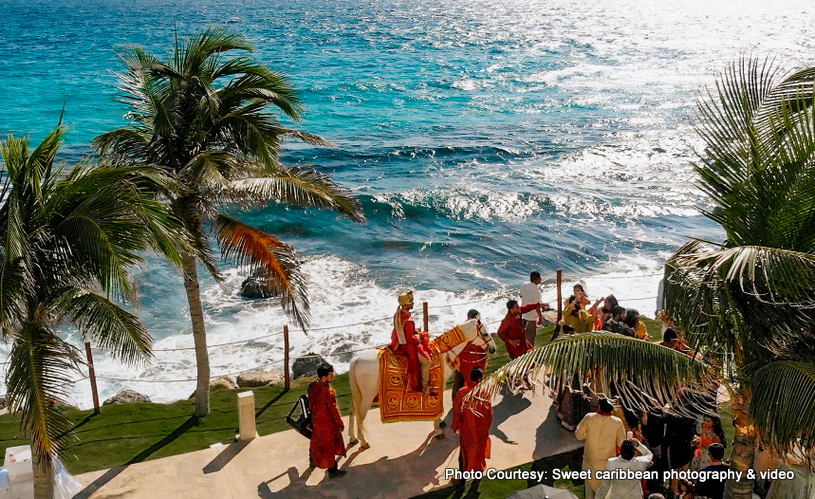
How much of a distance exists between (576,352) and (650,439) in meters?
3.50

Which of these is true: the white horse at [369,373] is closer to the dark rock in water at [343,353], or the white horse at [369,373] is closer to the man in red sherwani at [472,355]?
the man in red sherwani at [472,355]

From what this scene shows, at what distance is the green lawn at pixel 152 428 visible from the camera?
11508 millimetres

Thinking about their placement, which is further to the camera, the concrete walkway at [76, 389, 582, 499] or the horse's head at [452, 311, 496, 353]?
the horse's head at [452, 311, 496, 353]

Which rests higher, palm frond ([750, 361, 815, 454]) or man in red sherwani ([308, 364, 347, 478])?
palm frond ([750, 361, 815, 454])

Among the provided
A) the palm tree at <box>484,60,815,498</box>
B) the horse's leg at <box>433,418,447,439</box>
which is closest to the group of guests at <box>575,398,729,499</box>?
the palm tree at <box>484,60,815,498</box>

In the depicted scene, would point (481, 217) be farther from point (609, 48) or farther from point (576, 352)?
point (609, 48)

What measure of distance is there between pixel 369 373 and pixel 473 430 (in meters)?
1.74

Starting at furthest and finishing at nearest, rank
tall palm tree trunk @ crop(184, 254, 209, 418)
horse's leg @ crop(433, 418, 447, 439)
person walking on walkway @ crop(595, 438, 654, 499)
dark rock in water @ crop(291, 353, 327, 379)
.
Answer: dark rock in water @ crop(291, 353, 327, 379) < tall palm tree trunk @ crop(184, 254, 209, 418) < horse's leg @ crop(433, 418, 447, 439) < person walking on walkway @ crop(595, 438, 654, 499)

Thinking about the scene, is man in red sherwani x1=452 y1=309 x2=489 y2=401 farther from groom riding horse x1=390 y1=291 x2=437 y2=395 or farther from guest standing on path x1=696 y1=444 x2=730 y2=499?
guest standing on path x1=696 y1=444 x2=730 y2=499

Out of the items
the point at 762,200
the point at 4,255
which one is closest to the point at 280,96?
the point at 4,255

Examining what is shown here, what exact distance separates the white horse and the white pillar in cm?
143

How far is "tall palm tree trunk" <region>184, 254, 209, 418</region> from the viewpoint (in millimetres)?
11891

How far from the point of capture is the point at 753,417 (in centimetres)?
754

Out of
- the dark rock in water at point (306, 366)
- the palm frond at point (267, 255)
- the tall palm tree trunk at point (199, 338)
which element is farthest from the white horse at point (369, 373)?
the dark rock in water at point (306, 366)
